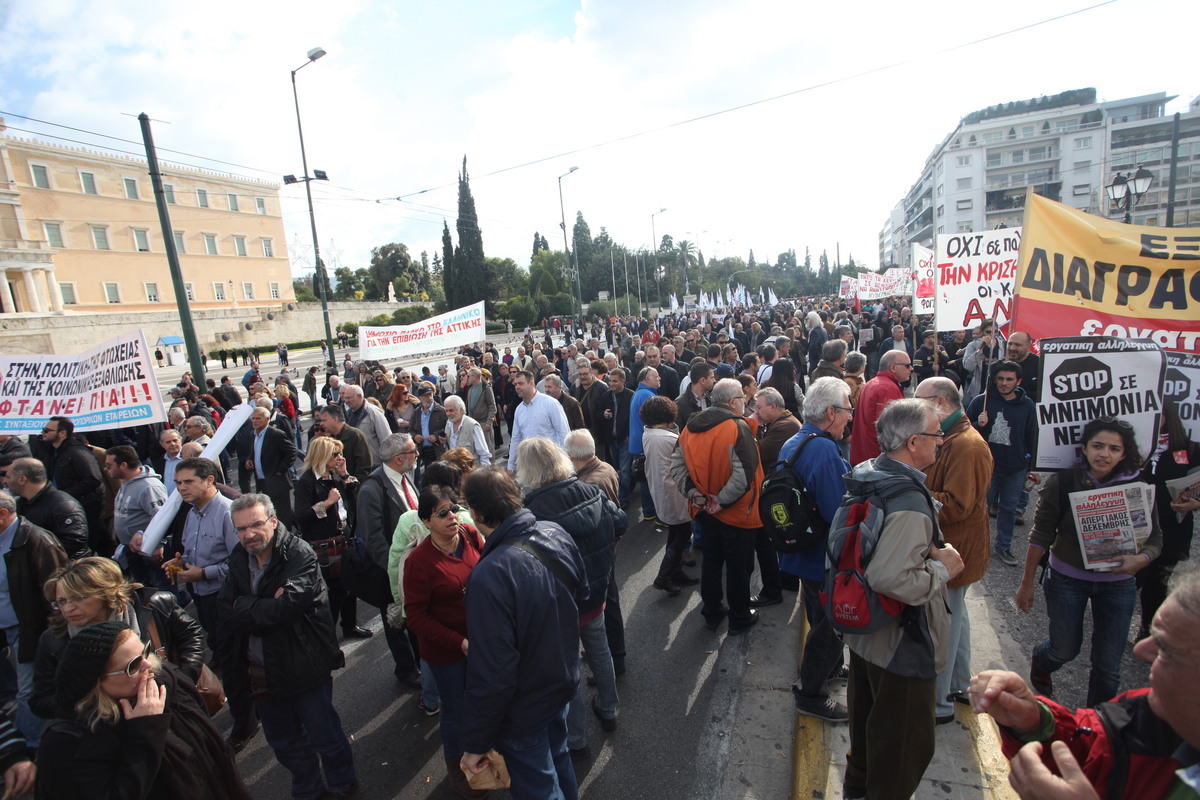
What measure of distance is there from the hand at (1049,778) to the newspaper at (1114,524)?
2063mm

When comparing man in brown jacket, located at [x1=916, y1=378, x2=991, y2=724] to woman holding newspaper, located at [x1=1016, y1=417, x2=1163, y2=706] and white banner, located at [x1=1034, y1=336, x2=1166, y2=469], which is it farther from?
white banner, located at [x1=1034, y1=336, x2=1166, y2=469]

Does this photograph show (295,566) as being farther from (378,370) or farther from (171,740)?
(378,370)

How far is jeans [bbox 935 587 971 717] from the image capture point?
9.95ft

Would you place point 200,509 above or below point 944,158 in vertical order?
below

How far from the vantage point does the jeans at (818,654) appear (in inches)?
129

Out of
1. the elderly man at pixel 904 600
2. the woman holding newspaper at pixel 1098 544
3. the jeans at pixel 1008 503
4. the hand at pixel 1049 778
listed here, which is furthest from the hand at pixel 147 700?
the jeans at pixel 1008 503

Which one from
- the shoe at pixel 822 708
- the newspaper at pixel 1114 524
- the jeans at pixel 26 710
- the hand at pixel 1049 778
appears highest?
the hand at pixel 1049 778

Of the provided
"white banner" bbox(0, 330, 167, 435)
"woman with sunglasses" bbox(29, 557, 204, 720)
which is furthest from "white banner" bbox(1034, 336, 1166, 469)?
"white banner" bbox(0, 330, 167, 435)

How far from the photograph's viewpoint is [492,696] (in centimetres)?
220

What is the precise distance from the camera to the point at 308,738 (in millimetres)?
3102

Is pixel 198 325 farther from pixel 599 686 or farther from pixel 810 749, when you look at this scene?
pixel 810 749

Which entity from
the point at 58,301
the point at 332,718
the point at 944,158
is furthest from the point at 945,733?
the point at 944,158

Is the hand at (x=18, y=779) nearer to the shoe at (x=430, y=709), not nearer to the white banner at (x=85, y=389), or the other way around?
the shoe at (x=430, y=709)

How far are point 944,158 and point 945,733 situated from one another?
3438 inches
